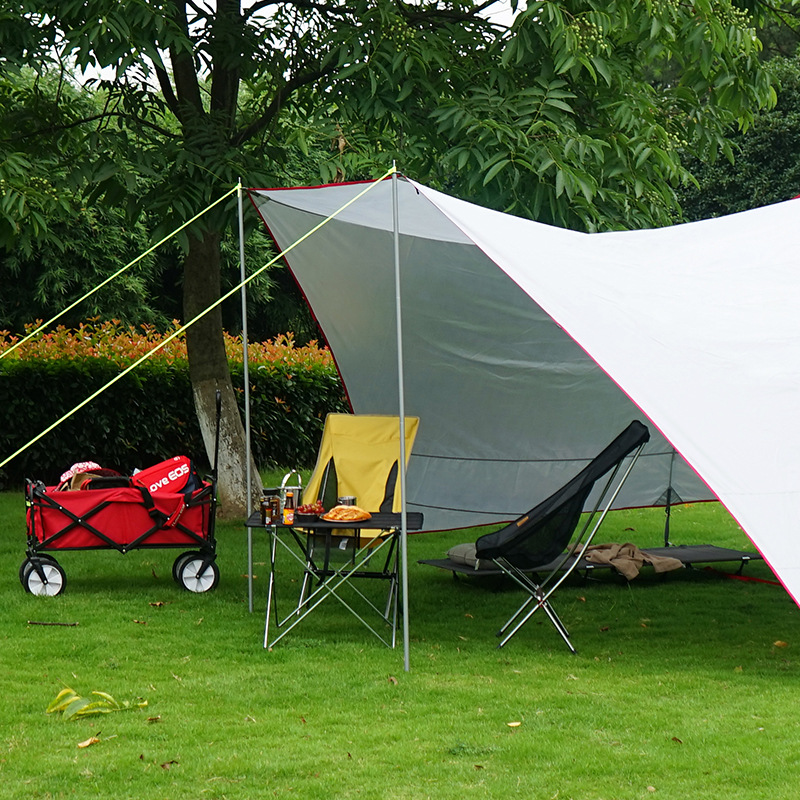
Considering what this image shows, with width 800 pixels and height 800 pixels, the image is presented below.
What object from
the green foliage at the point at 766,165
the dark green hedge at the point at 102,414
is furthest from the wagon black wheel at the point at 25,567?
the green foliage at the point at 766,165

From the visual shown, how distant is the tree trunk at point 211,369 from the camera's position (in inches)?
298

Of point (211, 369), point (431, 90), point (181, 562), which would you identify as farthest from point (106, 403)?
point (431, 90)

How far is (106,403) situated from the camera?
29.8 ft

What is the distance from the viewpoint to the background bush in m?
8.76

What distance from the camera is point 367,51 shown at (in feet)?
19.4

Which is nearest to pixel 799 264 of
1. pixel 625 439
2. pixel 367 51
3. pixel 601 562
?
pixel 625 439

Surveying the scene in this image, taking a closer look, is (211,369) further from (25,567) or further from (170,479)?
(25,567)

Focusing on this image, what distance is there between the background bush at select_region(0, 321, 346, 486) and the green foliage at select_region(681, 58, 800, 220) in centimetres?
774

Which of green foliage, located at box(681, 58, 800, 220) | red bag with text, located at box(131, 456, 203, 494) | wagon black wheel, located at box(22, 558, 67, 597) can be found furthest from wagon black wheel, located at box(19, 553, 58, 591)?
green foliage, located at box(681, 58, 800, 220)

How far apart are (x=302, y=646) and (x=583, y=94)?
147 inches

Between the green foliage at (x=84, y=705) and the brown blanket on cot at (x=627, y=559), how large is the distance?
9.29 feet

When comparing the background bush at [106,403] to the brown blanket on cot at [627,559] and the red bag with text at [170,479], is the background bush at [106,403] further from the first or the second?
the brown blanket on cot at [627,559]

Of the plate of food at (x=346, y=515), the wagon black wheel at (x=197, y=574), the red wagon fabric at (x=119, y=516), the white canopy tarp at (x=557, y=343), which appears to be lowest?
the wagon black wheel at (x=197, y=574)

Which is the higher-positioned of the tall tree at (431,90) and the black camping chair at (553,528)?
the tall tree at (431,90)
